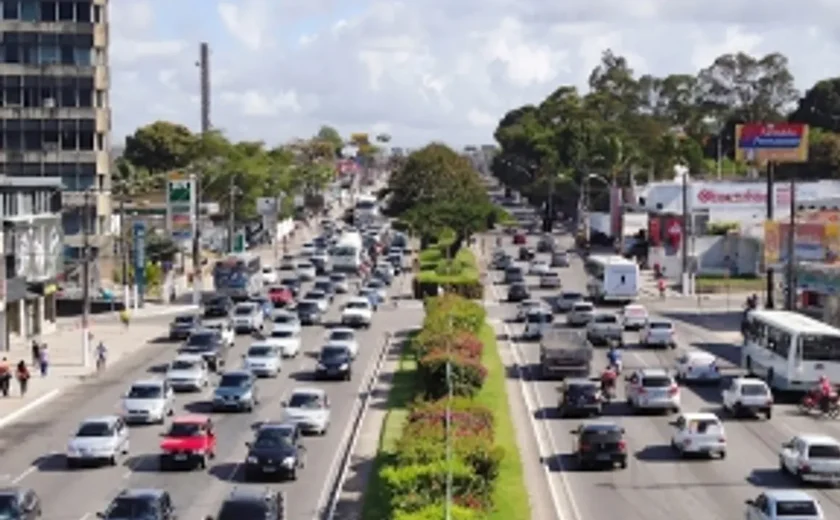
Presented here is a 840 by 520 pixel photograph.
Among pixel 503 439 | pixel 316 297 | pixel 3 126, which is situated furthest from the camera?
pixel 3 126

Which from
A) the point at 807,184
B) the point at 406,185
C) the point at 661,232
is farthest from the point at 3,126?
the point at 807,184

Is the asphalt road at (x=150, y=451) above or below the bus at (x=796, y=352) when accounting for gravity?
below

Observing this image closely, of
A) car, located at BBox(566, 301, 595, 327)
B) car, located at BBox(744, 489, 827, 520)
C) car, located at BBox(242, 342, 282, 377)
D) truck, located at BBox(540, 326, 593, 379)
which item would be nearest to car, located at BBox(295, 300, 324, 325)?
car, located at BBox(566, 301, 595, 327)

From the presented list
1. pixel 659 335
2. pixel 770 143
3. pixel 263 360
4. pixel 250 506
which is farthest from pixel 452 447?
pixel 770 143

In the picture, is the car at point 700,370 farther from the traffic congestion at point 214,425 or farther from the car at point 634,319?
the car at point 634,319

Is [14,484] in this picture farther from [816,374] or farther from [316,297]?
[316,297]

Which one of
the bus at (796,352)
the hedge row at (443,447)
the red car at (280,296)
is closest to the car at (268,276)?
the red car at (280,296)

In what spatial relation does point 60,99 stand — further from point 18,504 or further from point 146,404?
point 18,504
